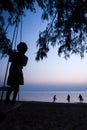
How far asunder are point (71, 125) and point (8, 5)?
5055 mm

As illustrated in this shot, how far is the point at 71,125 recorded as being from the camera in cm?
482

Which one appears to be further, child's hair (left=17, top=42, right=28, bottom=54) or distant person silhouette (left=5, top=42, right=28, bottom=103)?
child's hair (left=17, top=42, right=28, bottom=54)

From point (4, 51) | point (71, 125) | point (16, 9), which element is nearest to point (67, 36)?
point (16, 9)

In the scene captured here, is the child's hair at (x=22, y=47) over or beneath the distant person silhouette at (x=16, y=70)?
over

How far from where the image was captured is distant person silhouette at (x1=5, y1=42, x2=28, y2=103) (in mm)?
5746

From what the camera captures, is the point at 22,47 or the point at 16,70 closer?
the point at 16,70

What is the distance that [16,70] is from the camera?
5844 mm

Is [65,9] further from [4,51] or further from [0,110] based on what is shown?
[0,110]

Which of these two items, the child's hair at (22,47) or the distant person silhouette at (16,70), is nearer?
the distant person silhouette at (16,70)

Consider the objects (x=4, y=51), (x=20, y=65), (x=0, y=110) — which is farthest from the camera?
(x=4, y=51)

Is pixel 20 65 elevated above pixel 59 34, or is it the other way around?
pixel 59 34

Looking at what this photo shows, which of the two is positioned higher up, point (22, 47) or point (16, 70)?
point (22, 47)

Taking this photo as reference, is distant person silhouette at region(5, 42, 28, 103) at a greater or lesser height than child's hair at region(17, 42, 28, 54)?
lesser

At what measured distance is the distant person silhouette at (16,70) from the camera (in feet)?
18.9
